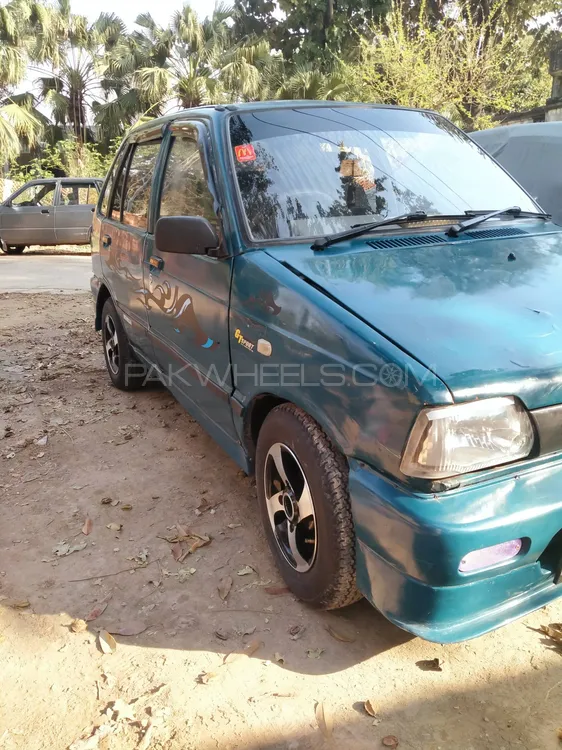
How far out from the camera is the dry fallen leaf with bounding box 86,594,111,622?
2.45 meters

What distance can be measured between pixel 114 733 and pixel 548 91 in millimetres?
28841

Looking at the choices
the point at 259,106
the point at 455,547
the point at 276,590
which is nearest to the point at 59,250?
the point at 259,106

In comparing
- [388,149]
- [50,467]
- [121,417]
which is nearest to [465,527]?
[388,149]

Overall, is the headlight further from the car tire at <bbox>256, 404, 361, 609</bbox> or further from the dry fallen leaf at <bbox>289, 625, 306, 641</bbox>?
the dry fallen leaf at <bbox>289, 625, 306, 641</bbox>

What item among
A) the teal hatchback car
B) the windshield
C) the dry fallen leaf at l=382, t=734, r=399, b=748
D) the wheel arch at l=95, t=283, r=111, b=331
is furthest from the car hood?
the wheel arch at l=95, t=283, r=111, b=331

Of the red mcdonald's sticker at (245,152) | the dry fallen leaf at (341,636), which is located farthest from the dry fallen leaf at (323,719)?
the red mcdonald's sticker at (245,152)

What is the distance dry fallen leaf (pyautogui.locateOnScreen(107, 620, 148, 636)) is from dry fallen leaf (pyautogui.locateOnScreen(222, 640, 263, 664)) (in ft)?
1.22

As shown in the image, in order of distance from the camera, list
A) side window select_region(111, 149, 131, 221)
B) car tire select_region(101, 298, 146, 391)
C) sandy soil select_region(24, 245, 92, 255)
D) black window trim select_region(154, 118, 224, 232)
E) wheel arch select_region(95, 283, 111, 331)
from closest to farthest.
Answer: black window trim select_region(154, 118, 224, 232), side window select_region(111, 149, 131, 221), car tire select_region(101, 298, 146, 391), wheel arch select_region(95, 283, 111, 331), sandy soil select_region(24, 245, 92, 255)

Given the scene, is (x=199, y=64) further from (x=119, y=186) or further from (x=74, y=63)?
(x=119, y=186)

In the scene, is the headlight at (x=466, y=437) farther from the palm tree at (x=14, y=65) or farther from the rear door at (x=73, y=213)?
the palm tree at (x=14, y=65)

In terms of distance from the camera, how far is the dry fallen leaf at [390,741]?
1.84 meters

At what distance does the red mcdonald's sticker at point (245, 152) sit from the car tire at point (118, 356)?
2.06 meters

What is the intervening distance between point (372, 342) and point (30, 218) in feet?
45.0

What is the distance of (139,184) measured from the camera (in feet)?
12.9
